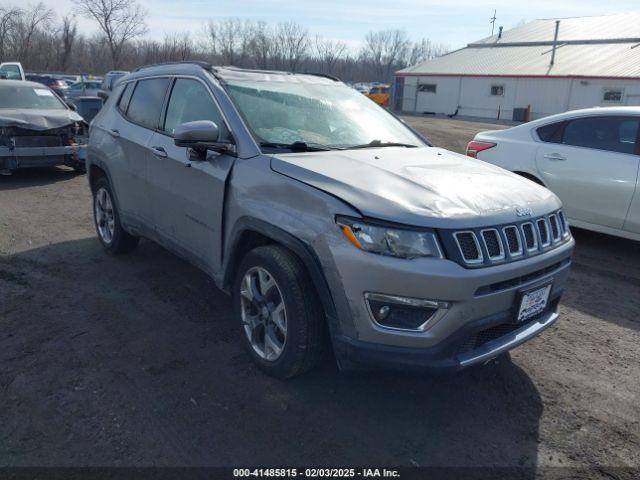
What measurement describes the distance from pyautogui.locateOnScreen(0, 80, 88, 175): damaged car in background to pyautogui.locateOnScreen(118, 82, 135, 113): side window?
185 inches

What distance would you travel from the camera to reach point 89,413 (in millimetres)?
2922

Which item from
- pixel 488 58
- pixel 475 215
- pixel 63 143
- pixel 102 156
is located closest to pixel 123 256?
pixel 102 156

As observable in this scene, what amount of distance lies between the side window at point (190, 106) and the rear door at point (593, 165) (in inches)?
170

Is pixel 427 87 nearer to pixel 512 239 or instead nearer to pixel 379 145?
pixel 379 145

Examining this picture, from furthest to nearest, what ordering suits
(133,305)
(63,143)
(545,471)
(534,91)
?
(534,91), (63,143), (133,305), (545,471)

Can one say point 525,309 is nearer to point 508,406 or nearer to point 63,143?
point 508,406

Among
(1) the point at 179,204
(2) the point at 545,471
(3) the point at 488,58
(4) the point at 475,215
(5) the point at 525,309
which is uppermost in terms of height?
(3) the point at 488,58

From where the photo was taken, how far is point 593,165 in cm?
588

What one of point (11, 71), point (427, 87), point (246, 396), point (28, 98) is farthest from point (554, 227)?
point (427, 87)

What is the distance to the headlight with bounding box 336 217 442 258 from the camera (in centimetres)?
261

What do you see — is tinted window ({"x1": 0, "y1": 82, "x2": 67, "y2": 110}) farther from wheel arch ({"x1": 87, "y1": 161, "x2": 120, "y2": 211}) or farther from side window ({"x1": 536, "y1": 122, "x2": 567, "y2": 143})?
side window ({"x1": 536, "y1": 122, "x2": 567, "y2": 143})

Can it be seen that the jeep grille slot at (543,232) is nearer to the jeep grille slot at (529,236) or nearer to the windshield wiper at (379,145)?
the jeep grille slot at (529,236)

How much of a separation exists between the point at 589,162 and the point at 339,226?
445cm

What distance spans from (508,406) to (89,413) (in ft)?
7.99
